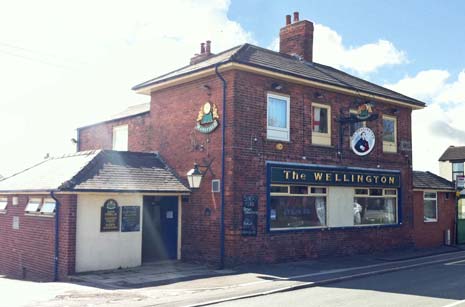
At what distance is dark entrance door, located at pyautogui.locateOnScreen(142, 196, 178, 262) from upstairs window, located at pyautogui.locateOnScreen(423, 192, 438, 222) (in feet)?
38.6

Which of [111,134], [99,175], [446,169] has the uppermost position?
[446,169]

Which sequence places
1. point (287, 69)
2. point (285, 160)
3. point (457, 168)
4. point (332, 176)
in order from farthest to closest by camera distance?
point (457, 168), point (332, 176), point (287, 69), point (285, 160)

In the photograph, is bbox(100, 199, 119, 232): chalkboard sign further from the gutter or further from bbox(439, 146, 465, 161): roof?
bbox(439, 146, 465, 161): roof

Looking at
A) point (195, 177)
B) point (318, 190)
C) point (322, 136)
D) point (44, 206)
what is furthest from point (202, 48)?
point (44, 206)

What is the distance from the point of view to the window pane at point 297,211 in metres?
16.3

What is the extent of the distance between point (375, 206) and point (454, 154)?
3137 centimetres

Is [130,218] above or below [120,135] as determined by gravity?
below

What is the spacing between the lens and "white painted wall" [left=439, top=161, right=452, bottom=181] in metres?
47.8

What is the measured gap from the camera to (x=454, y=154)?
47.4 meters

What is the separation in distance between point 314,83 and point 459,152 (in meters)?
35.1

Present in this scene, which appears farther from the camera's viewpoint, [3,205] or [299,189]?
[3,205]

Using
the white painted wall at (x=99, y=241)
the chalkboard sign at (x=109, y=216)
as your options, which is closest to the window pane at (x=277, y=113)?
the white painted wall at (x=99, y=241)

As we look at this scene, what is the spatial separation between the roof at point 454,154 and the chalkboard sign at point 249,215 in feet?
119

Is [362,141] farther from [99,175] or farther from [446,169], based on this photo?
[446,169]
